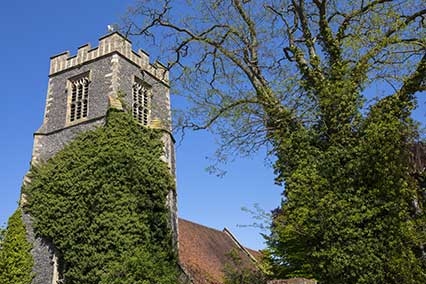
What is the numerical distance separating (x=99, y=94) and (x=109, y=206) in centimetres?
502

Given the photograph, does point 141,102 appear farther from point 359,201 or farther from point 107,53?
point 359,201

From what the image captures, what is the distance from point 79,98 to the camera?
61.2 ft

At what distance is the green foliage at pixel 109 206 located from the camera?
568 inches

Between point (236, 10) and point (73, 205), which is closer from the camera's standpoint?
point (236, 10)

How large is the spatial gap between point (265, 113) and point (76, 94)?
9993 mm

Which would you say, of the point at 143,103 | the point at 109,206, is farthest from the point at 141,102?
the point at 109,206

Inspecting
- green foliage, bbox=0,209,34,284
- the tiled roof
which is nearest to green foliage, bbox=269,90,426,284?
the tiled roof

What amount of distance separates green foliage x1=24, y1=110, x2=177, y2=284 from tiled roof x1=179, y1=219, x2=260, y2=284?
468 cm

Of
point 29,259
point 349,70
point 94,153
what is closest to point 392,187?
point 349,70

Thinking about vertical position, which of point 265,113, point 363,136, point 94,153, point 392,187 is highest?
point 94,153

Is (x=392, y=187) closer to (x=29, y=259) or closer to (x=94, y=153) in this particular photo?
(x=94, y=153)

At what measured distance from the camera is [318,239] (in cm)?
952

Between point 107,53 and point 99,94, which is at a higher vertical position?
point 107,53

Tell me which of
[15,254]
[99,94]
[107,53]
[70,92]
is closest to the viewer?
[15,254]
